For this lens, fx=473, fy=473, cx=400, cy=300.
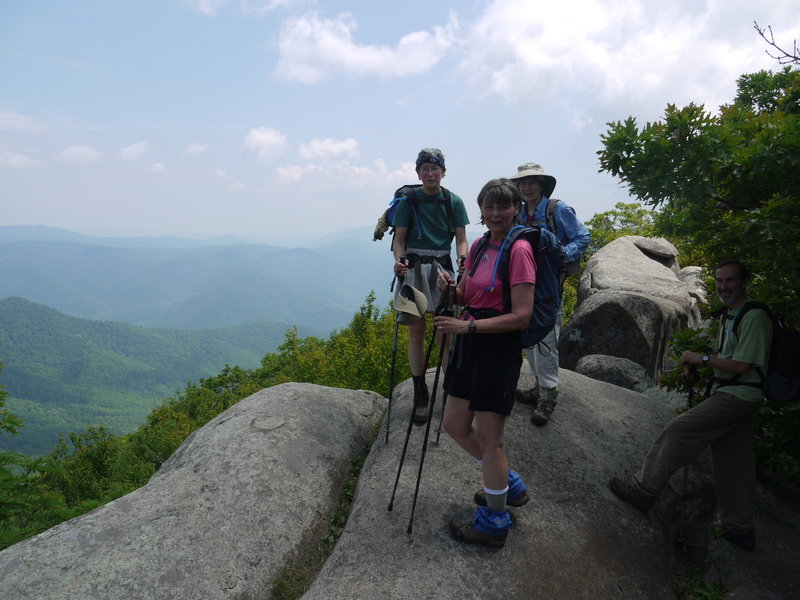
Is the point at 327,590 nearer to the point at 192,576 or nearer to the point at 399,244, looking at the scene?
the point at 192,576

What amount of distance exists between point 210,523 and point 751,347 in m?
5.55

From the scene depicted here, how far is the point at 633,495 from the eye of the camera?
17.2 feet

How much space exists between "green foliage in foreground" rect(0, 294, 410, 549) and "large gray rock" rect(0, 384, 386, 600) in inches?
140

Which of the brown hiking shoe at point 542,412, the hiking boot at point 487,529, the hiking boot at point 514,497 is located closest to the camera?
the hiking boot at point 487,529

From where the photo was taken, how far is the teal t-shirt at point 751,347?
441cm

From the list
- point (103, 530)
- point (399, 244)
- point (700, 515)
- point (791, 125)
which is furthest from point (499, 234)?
point (103, 530)

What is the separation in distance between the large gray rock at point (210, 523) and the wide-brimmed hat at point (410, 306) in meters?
2.38

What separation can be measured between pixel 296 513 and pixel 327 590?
4.19 feet

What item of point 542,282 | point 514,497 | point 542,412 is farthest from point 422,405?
point 542,282

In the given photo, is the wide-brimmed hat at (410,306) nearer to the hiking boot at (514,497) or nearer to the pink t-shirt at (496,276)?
the pink t-shirt at (496,276)

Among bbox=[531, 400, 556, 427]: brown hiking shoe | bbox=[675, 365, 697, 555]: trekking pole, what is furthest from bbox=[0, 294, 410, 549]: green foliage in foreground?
bbox=[675, 365, 697, 555]: trekking pole

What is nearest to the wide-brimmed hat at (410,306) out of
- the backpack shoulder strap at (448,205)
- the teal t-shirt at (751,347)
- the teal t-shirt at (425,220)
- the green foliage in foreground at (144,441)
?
the teal t-shirt at (425,220)

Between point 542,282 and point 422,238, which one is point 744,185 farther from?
point 422,238

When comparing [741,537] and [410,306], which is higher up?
[410,306]
